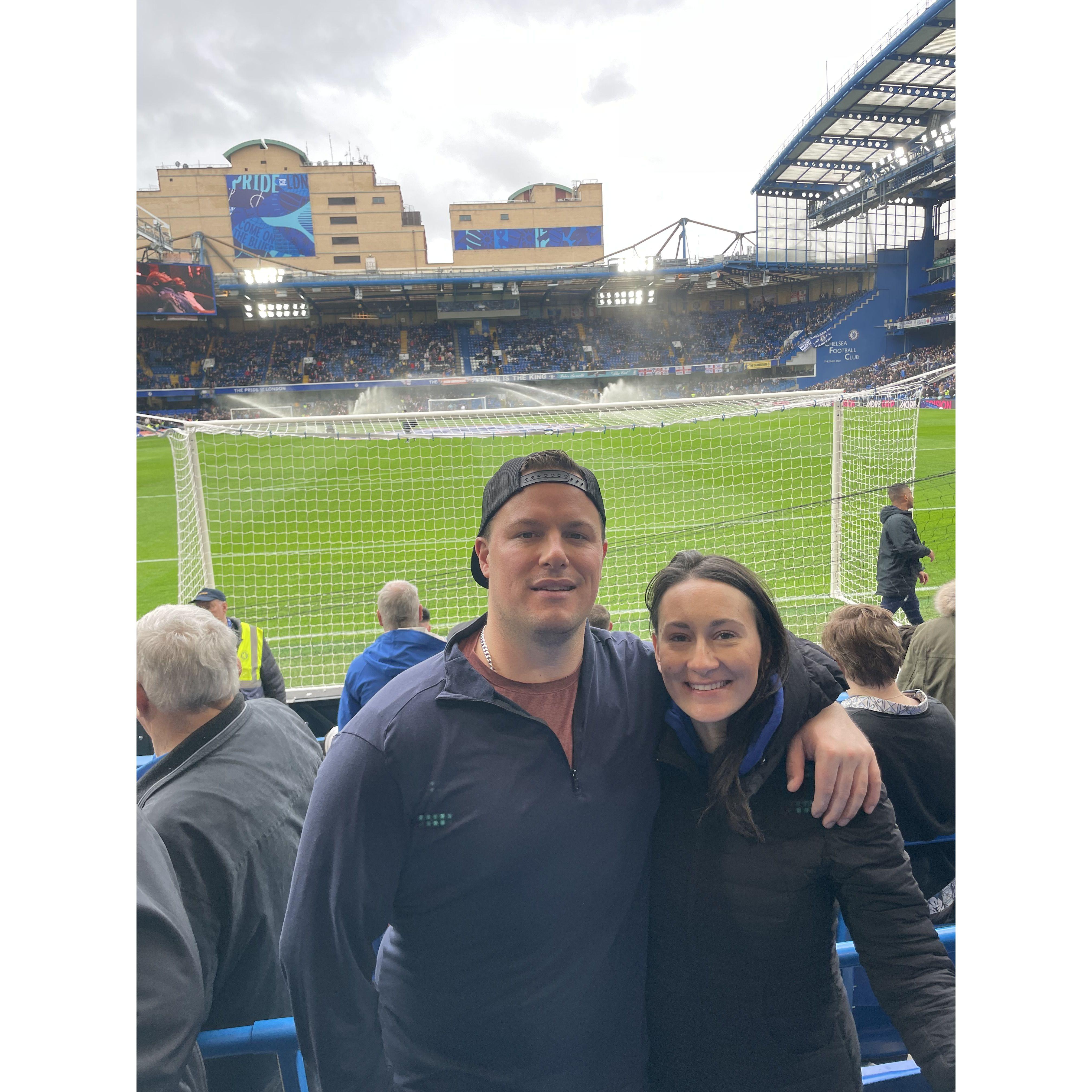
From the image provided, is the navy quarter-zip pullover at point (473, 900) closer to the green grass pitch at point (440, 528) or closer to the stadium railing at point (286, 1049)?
the stadium railing at point (286, 1049)

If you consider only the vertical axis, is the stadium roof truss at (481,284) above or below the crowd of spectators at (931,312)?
above

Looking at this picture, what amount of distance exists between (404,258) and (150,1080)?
3515 centimetres

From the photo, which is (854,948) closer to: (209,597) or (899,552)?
(209,597)

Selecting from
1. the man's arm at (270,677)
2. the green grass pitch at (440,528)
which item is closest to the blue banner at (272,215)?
the green grass pitch at (440,528)

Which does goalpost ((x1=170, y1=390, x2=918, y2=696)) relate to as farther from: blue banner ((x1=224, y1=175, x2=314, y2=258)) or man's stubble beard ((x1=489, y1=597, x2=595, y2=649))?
blue banner ((x1=224, y1=175, x2=314, y2=258))

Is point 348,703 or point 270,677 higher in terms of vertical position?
point 348,703

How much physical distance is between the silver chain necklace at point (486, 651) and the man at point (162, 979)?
2.03 feet

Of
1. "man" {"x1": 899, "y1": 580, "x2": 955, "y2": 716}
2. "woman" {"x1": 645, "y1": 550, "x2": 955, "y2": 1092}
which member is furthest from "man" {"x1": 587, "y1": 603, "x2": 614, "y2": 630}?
"woman" {"x1": 645, "y1": 550, "x2": 955, "y2": 1092}

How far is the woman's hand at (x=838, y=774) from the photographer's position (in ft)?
3.42

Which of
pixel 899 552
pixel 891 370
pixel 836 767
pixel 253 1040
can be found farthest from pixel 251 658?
pixel 891 370

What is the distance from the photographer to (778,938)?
42.1 inches

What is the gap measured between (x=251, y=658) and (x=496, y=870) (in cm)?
305

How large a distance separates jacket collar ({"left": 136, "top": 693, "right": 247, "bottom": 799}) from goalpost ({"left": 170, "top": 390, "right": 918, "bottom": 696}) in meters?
3.75
